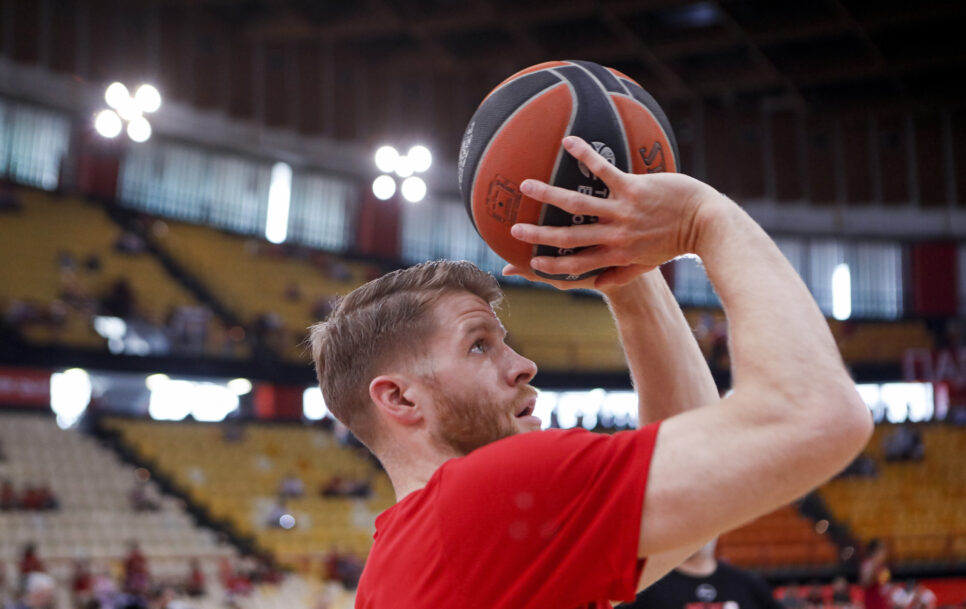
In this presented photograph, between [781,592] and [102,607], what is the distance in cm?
892

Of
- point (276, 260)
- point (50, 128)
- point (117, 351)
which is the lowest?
point (117, 351)

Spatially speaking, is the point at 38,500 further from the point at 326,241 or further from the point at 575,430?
the point at 575,430

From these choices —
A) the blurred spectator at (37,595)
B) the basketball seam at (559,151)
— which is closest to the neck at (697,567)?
the basketball seam at (559,151)

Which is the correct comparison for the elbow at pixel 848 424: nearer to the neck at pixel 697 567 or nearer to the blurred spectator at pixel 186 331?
the neck at pixel 697 567

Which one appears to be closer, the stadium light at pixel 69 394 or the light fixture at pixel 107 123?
the light fixture at pixel 107 123

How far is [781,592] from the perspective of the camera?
13.3 m

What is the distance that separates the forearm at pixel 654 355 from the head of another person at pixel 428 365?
0.81ft

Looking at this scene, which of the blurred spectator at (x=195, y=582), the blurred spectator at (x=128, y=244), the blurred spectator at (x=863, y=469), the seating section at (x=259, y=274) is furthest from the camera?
the seating section at (x=259, y=274)

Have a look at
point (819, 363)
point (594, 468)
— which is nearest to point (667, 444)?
point (594, 468)

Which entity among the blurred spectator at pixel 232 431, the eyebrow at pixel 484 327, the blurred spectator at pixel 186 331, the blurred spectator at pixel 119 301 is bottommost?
the blurred spectator at pixel 232 431

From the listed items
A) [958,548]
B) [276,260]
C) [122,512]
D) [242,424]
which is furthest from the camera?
[276,260]

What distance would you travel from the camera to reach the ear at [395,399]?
1.54 meters

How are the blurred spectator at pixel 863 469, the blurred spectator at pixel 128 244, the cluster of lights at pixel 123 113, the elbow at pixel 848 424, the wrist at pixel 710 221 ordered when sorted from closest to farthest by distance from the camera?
1. the elbow at pixel 848 424
2. the wrist at pixel 710 221
3. the cluster of lights at pixel 123 113
4. the blurred spectator at pixel 863 469
5. the blurred spectator at pixel 128 244

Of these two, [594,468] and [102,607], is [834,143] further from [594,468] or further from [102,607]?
[594,468]
